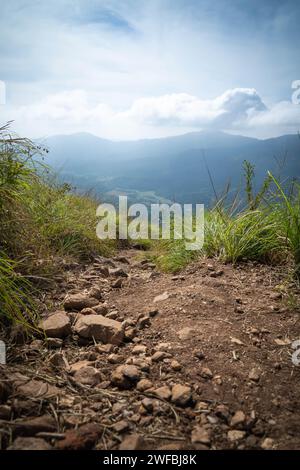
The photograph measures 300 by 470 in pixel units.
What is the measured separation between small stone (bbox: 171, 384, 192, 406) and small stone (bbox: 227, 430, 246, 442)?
0.26 meters

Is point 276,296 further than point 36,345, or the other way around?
point 276,296

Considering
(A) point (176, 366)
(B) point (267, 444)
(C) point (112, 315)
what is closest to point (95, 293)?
(C) point (112, 315)

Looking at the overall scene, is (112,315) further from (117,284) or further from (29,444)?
(29,444)

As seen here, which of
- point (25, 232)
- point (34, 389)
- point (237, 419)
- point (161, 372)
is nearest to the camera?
point (237, 419)

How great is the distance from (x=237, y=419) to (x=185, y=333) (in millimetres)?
754

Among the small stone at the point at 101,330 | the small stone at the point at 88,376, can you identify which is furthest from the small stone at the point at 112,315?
the small stone at the point at 88,376

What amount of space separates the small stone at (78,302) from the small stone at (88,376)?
88 cm

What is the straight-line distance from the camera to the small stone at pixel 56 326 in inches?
89.0

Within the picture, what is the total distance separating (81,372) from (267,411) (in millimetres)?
1052

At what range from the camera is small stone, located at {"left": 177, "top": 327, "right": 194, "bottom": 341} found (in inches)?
86.8

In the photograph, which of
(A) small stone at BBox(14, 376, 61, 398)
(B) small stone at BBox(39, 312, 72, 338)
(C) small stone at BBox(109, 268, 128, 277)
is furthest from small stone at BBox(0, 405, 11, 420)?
(C) small stone at BBox(109, 268, 128, 277)

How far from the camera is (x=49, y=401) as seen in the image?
1593mm

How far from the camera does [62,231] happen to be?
14.0ft
